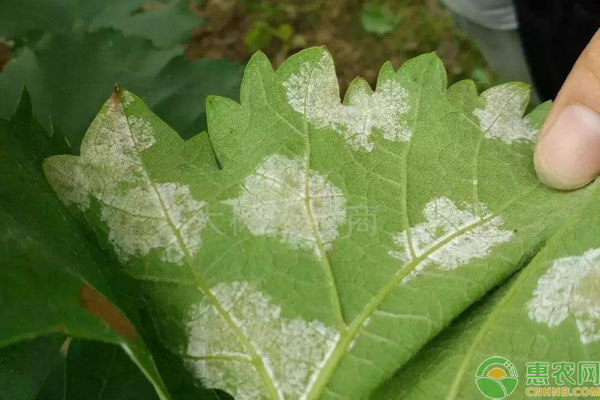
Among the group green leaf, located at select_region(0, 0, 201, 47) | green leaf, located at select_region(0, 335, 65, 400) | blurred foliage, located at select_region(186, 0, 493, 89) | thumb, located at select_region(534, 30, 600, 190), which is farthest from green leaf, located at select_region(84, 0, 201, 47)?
blurred foliage, located at select_region(186, 0, 493, 89)

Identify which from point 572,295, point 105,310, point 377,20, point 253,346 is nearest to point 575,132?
point 572,295

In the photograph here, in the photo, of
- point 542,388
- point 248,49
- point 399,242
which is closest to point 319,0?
point 248,49

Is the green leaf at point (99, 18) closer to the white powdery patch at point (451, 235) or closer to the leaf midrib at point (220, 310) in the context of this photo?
the leaf midrib at point (220, 310)

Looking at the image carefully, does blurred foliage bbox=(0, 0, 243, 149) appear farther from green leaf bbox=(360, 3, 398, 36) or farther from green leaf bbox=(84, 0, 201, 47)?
green leaf bbox=(360, 3, 398, 36)

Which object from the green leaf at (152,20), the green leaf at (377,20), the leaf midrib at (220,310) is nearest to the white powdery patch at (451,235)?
the leaf midrib at (220,310)

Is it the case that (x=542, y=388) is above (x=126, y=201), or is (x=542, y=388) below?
below

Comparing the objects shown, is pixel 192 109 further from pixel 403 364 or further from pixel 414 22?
pixel 414 22

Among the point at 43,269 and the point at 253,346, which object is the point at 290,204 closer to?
the point at 253,346
